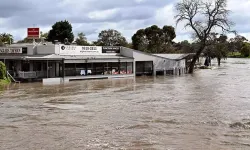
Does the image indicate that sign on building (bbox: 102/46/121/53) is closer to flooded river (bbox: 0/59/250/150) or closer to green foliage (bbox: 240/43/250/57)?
flooded river (bbox: 0/59/250/150)

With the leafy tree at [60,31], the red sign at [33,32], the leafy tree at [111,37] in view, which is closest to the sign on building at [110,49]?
the red sign at [33,32]

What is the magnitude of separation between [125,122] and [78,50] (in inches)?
1162

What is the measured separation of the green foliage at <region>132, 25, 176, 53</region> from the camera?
89688 millimetres

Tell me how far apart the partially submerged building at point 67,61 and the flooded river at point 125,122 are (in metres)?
14.5

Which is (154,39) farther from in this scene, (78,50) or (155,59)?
(78,50)

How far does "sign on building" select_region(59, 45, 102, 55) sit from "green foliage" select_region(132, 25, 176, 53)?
42083mm

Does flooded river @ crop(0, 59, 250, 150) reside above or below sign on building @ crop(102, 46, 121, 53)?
below

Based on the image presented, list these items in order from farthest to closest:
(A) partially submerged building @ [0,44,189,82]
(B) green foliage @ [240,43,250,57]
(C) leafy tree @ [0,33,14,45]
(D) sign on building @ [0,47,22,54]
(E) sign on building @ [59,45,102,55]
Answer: (B) green foliage @ [240,43,250,57]
(C) leafy tree @ [0,33,14,45]
(E) sign on building @ [59,45,102,55]
(D) sign on building @ [0,47,22,54]
(A) partially submerged building @ [0,44,189,82]

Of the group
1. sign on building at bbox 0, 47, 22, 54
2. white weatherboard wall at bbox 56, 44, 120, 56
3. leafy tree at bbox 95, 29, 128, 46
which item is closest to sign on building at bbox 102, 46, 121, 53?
white weatherboard wall at bbox 56, 44, 120, 56

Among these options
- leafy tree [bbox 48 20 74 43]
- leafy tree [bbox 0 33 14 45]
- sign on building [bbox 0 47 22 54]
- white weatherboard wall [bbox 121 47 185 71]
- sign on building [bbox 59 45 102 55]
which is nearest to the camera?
sign on building [bbox 0 47 22 54]

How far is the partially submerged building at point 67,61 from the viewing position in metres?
40.4

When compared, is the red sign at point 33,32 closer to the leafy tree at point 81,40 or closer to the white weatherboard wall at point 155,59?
the white weatherboard wall at point 155,59

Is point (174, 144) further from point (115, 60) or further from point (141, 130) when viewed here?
point (115, 60)

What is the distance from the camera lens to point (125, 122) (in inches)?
649
